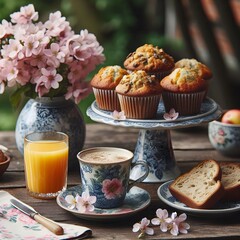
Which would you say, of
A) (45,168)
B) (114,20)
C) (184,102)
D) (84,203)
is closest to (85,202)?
(84,203)

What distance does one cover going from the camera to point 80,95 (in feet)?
7.25

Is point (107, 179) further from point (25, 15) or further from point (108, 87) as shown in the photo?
point (25, 15)

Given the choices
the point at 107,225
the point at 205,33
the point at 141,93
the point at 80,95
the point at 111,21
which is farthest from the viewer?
the point at 111,21

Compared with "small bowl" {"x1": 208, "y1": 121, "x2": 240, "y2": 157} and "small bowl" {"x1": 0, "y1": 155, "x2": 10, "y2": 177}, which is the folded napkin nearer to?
"small bowl" {"x1": 0, "y1": 155, "x2": 10, "y2": 177}

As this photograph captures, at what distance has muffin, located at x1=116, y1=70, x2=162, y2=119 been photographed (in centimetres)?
206

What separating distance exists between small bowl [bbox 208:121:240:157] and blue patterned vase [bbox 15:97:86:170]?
44 cm

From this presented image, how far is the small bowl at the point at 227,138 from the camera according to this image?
2.36 metres

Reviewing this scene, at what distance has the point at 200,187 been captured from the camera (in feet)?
6.24

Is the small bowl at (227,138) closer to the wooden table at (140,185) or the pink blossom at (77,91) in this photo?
the wooden table at (140,185)

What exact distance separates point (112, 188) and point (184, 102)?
0.37 meters

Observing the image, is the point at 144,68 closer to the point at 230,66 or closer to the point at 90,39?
the point at 90,39

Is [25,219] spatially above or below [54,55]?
below

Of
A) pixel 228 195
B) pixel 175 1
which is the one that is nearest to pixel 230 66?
pixel 175 1

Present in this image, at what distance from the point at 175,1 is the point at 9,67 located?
205 centimetres
